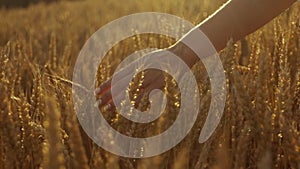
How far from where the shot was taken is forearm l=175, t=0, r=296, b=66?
97 centimetres

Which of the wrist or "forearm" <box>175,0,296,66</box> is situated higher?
"forearm" <box>175,0,296,66</box>

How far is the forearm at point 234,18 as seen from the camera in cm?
97

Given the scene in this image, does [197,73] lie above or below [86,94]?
above

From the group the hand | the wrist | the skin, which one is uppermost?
the skin

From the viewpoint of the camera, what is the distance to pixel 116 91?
0.89m

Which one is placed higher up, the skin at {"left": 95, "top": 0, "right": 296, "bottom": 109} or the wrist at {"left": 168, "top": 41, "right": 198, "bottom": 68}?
the skin at {"left": 95, "top": 0, "right": 296, "bottom": 109}

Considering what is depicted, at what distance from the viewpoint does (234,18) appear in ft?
3.22

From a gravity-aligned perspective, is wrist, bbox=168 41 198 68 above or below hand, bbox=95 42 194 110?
above

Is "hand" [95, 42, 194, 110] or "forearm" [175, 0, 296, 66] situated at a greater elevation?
"forearm" [175, 0, 296, 66]

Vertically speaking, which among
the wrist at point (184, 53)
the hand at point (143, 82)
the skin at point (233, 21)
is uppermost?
the skin at point (233, 21)

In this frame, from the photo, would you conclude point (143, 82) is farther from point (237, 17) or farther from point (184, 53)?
point (237, 17)

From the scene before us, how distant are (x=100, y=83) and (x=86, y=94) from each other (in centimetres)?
11

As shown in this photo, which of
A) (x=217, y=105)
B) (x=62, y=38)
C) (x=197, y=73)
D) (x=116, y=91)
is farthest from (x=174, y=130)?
(x=62, y=38)

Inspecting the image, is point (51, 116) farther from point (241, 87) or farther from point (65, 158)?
point (241, 87)
